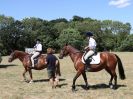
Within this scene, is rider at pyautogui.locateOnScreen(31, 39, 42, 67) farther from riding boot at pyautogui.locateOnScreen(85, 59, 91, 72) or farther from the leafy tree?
the leafy tree

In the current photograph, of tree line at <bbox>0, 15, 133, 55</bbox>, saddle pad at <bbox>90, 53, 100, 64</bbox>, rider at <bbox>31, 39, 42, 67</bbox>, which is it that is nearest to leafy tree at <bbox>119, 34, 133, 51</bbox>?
tree line at <bbox>0, 15, 133, 55</bbox>

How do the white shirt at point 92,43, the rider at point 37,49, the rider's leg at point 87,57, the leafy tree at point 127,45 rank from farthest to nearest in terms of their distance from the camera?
1. the leafy tree at point 127,45
2. the rider at point 37,49
3. the rider's leg at point 87,57
4. the white shirt at point 92,43

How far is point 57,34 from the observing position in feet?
358

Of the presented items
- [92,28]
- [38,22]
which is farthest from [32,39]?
[92,28]

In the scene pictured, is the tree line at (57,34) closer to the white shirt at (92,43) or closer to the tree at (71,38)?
the tree at (71,38)

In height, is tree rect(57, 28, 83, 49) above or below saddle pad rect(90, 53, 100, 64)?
below

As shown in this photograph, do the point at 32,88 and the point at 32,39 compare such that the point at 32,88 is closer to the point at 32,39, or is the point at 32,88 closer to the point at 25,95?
the point at 25,95

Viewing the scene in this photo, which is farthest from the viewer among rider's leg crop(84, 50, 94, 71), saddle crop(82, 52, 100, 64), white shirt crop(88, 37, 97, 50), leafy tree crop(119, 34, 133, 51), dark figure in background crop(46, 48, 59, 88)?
leafy tree crop(119, 34, 133, 51)

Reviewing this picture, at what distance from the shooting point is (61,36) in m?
105

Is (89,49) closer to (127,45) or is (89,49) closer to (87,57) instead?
(87,57)

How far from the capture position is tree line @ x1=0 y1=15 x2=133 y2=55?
303 ft

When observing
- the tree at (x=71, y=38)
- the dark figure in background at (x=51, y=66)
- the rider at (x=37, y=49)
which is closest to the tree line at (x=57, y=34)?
the tree at (x=71, y=38)

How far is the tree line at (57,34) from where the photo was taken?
9244 cm

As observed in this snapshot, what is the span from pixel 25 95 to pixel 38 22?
324 ft
